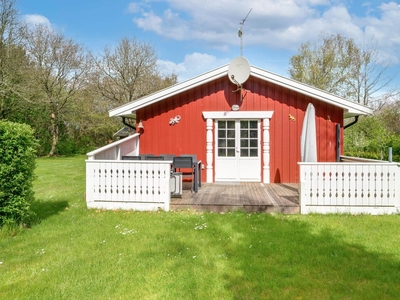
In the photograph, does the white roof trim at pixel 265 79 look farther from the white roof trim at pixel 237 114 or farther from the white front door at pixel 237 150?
the white front door at pixel 237 150

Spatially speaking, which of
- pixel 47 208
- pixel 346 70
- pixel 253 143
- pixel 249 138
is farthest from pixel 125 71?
pixel 47 208

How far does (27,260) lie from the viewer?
3.38m

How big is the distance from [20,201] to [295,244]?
421cm

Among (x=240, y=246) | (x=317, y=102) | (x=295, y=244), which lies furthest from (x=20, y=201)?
(x=317, y=102)

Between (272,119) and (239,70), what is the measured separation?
5.77 ft

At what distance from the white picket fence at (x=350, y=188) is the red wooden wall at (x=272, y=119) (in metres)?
2.83

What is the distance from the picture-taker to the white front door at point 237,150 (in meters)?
8.22

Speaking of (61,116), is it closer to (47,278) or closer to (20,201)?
(20,201)

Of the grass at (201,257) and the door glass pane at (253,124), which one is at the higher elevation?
the door glass pane at (253,124)

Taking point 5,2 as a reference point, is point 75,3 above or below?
below

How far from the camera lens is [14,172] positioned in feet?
14.1

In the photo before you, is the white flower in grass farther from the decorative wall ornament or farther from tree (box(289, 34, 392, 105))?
tree (box(289, 34, 392, 105))

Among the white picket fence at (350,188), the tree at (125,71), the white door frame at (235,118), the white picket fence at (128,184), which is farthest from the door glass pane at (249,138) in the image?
the tree at (125,71)

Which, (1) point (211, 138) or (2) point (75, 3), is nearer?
(1) point (211, 138)
